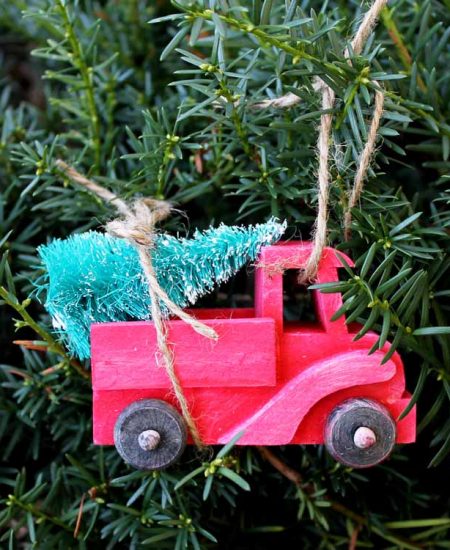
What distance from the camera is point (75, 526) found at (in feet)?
2.44

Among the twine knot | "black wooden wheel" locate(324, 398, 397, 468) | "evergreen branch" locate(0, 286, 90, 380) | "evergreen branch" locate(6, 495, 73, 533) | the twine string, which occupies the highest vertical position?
the twine string

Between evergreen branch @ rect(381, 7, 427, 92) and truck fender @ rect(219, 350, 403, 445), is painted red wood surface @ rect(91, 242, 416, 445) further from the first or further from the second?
evergreen branch @ rect(381, 7, 427, 92)

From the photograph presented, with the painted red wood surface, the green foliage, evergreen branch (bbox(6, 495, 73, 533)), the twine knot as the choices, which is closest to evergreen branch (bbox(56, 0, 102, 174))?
the green foliage

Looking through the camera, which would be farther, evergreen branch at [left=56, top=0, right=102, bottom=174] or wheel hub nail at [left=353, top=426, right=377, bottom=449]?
evergreen branch at [left=56, top=0, right=102, bottom=174]

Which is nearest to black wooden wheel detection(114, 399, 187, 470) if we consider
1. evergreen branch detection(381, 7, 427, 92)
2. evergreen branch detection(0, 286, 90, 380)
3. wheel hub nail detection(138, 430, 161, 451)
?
wheel hub nail detection(138, 430, 161, 451)

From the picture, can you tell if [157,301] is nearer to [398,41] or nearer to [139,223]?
[139,223]

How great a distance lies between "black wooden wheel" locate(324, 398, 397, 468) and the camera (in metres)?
0.64

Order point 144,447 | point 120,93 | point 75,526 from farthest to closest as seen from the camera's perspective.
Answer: point 120,93, point 75,526, point 144,447

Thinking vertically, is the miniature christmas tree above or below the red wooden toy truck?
above

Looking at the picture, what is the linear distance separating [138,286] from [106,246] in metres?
0.05

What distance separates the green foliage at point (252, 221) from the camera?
65 cm

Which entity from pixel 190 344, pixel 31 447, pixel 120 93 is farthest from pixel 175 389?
pixel 120 93

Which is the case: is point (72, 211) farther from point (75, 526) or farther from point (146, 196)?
point (75, 526)

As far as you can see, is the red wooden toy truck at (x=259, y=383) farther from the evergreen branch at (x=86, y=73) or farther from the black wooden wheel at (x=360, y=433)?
the evergreen branch at (x=86, y=73)
